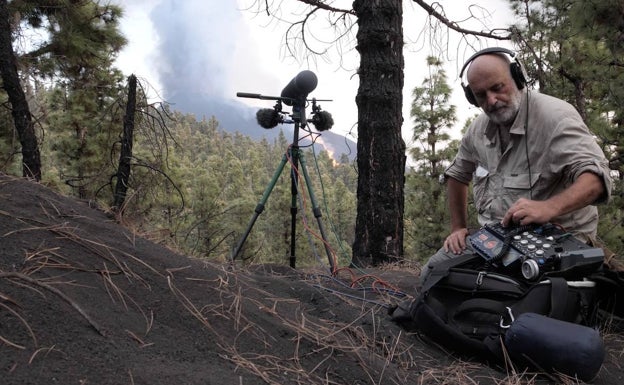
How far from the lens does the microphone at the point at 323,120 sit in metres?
3.99

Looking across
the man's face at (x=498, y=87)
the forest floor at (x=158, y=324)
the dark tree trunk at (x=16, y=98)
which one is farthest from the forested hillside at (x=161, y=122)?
the man's face at (x=498, y=87)

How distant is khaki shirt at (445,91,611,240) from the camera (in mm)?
2309

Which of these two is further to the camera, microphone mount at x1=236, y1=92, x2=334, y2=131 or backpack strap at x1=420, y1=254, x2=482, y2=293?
microphone mount at x1=236, y1=92, x2=334, y2=131

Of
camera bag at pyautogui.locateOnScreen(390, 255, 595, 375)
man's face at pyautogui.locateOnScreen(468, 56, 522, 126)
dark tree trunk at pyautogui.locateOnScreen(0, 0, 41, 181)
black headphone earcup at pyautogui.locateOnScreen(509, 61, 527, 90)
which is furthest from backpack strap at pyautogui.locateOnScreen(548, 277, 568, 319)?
dark tree trunk at pyautogui.locateOnScreen(0, 0, 41, 181)

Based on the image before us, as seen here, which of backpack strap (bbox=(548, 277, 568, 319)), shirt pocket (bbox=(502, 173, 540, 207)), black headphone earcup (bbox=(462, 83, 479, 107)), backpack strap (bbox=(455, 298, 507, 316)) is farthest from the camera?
black headphone earcup (bbox=(462, 83, 479, 107))

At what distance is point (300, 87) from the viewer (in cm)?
386

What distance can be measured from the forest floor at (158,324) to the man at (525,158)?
69 cm

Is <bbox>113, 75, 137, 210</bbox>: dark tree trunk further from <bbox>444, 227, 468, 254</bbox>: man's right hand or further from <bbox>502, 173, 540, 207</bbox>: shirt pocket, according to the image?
<bbox>502, 173, 540, 207</bbox>: shirt pocket

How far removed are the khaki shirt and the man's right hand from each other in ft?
0.63

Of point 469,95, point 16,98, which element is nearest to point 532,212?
point 469,95

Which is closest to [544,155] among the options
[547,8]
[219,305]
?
[219,305]

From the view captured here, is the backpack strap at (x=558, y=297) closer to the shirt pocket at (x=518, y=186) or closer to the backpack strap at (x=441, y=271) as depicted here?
the backpack strap at (x=441, y=271)

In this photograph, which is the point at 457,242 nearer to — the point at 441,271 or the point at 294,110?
the point at 441,271

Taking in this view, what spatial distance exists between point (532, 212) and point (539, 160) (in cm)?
42
